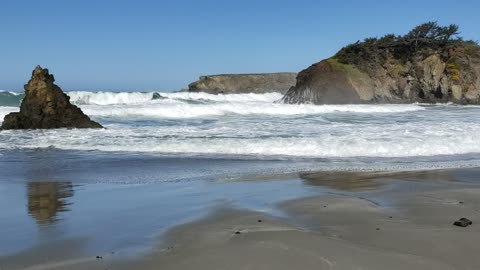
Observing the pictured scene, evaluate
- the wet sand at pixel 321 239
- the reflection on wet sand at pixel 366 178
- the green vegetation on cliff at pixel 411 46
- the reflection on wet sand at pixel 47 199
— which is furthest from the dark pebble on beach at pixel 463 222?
the green vegetation on cliff at pixel 411 46

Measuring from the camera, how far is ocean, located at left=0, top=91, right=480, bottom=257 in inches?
193

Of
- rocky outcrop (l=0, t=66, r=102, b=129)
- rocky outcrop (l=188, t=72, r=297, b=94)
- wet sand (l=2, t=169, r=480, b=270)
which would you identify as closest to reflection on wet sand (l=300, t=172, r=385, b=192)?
wet sand (l=2, t=169, r=480, b=270)

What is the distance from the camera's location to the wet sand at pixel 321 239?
355cm

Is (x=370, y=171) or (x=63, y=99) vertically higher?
(x=63, y=99)

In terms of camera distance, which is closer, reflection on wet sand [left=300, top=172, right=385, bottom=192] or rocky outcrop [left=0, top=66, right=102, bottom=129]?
reflection on wet sand [left=300, top=172, right=385, bottom=192]

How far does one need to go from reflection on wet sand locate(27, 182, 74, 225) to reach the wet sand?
1.32 m

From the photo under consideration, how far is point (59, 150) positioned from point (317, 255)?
9418mm

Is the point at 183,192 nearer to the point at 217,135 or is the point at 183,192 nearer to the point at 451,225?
the point at 451,225

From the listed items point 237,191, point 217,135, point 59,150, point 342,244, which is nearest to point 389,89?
point 217,135

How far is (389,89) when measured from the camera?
38.4 meters

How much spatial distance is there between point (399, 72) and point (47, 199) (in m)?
36.2

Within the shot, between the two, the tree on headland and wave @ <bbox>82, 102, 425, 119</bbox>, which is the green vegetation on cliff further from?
wave @ <bbox>82, 102, 425, 119</bbox>

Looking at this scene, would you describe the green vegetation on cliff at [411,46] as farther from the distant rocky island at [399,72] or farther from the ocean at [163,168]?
the ocean at [163,168]

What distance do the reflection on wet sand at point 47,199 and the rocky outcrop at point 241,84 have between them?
53517mm
